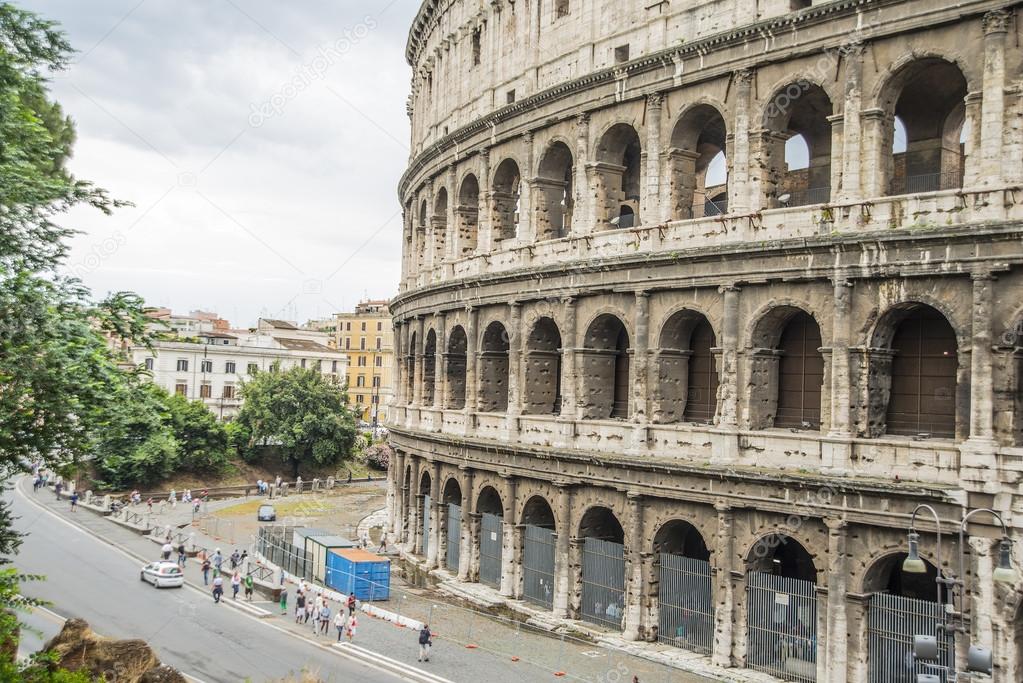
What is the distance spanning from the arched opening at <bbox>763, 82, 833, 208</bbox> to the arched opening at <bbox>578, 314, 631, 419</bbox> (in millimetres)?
5973

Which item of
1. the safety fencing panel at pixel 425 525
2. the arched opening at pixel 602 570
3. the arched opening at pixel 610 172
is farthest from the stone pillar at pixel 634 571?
the safety fencing panel at pixel 425 525

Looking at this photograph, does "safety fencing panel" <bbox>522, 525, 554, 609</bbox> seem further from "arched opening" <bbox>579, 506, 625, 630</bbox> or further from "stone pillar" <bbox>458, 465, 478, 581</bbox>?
"stone pillar" <bbox>458, 465, 478, 581</bbox>

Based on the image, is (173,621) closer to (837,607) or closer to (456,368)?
(456,368)

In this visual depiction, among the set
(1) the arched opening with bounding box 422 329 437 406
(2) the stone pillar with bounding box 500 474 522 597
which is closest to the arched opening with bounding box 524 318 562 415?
(2) the stone pillar with bounding box 500 474 522 597

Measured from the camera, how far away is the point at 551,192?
31.5m

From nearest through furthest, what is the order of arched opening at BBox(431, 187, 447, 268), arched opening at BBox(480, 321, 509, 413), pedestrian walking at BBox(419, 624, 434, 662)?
pedestrian walking at BBox(419, 624, 434, 662) < arched opening at BBox(480, 321, 509, 413) < arched opening at BBox(431, 187, 447, 268)

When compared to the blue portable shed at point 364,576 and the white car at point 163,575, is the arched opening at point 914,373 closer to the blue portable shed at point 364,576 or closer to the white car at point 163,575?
the blue portable shed at point 364,576

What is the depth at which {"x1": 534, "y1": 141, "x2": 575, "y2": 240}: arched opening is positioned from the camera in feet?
103

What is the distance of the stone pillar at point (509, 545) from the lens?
30672 mm

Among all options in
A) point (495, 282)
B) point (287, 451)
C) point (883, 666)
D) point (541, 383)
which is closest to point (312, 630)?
point (541, 383)

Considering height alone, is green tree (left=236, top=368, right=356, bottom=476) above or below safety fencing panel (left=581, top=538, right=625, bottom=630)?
above

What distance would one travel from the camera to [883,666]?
21.6m

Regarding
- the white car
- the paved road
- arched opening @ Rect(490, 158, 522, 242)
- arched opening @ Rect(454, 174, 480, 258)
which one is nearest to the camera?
the paved road

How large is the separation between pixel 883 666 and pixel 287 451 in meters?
48.1
